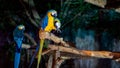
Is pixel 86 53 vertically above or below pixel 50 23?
below

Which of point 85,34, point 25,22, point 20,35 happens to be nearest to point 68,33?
point 85,34

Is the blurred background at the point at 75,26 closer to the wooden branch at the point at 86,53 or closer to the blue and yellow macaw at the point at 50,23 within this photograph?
the blue and yellow macaw at the point at 50,23

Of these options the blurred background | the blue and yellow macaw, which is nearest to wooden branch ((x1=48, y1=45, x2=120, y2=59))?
the blue and yellow macaw

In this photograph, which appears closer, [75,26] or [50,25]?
[50,25]

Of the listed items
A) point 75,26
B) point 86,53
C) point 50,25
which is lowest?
point 86,53

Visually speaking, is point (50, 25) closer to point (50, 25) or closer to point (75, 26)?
point (50, 25)

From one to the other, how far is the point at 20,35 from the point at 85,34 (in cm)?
399

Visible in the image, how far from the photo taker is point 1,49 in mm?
12227

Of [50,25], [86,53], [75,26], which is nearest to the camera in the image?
[86,53]

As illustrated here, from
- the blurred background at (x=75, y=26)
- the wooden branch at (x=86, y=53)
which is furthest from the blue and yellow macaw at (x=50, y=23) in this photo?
the blurred background at (x=75, y=26)

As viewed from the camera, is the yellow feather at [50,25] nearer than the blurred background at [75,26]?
Yes

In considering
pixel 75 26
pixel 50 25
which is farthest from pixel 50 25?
pixel 75 26

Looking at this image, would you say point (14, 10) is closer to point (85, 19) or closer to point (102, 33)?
point (85, 19)

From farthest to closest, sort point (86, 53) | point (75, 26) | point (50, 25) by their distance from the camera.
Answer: point (75, 26)
point (50, 25)
point (86, 53)
